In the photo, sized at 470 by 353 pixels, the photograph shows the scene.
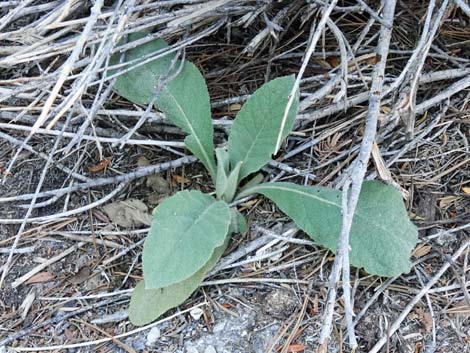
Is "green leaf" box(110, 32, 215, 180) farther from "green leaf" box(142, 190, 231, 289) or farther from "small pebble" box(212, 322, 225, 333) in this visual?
"small pebble" box(212, 322, 225, 333)

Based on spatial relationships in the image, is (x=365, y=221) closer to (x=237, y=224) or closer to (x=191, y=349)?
(x=237, y=224)

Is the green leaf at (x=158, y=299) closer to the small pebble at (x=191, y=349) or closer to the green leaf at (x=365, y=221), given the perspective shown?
the small pebble at (x=191, y=349)

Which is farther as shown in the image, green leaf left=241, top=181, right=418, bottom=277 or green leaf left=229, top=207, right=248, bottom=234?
green leaf left=229, top=207, right=248, bottom=234

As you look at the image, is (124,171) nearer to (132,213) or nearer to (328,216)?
(132,213)

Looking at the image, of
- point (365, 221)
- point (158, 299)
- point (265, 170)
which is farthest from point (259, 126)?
point (158, 299)

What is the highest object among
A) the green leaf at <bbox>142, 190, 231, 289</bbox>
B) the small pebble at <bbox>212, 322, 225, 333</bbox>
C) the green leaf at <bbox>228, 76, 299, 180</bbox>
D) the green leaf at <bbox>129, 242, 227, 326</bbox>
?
the green leaf at <bbox>228, 76, 299, 180</bbox>

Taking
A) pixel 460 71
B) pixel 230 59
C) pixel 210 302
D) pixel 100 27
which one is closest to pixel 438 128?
pixel 460 71

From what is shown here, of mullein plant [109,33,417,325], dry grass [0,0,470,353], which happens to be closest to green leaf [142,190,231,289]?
mullein plant [109,33,417,325]
